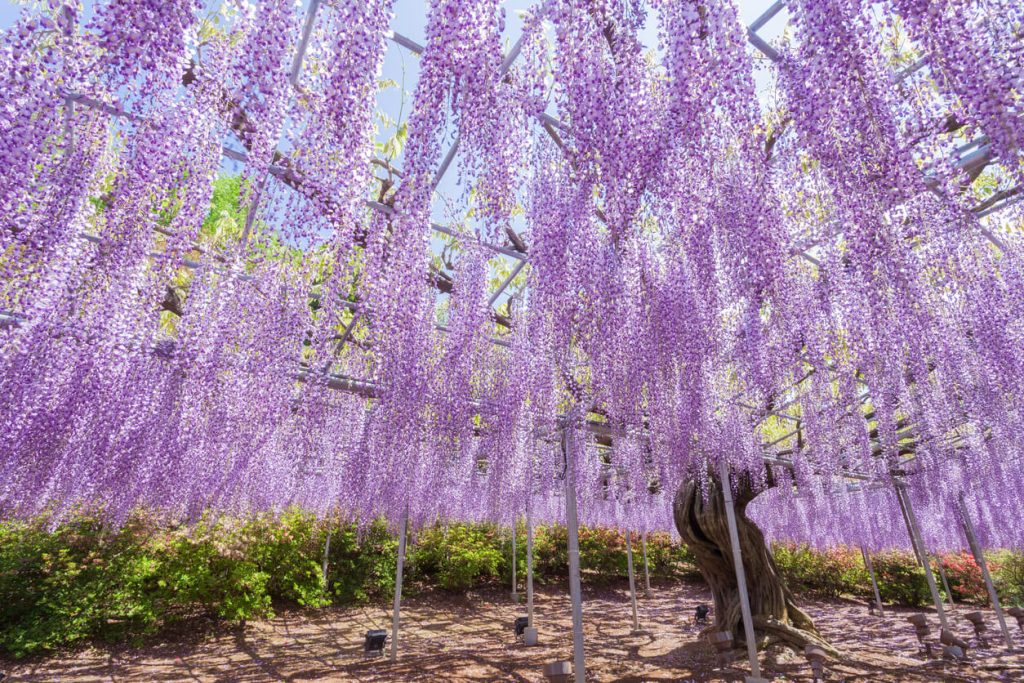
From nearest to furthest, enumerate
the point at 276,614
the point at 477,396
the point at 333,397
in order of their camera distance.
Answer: the point at 477,396 → the point at 333,397 → the point at 276,614

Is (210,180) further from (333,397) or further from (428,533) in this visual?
(428,533)

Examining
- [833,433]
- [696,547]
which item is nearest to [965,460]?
[833,433]

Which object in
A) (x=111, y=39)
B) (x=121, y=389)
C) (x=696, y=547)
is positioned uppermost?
(x=111, y=39)

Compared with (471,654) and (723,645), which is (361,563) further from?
(723,645)

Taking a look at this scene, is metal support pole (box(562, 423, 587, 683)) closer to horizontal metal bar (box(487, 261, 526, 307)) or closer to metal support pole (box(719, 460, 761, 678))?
metal support pole (box(719, 460, 761, 678))

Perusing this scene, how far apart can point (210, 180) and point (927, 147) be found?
A: 4663 mm

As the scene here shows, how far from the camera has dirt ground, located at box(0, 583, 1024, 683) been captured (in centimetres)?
629

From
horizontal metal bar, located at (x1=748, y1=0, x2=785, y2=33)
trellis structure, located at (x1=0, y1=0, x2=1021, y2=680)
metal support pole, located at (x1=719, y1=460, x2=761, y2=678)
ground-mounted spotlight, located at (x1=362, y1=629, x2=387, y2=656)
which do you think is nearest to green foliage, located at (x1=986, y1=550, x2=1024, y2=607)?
trellis structure, located at (x1=0, y1=0, x2=1021, y2=680)

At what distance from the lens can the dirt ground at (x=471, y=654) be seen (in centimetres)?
629

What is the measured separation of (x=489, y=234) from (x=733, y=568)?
691 centimetres

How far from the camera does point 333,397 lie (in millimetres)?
7586

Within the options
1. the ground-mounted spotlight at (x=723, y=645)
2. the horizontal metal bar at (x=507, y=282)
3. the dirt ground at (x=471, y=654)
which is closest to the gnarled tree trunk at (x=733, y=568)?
the dirt ground at (x=471, y=654)

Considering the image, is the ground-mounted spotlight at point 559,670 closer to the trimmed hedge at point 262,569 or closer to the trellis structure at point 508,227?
the trellis structure at point 508,227

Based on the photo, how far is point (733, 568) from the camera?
7.87 metres
